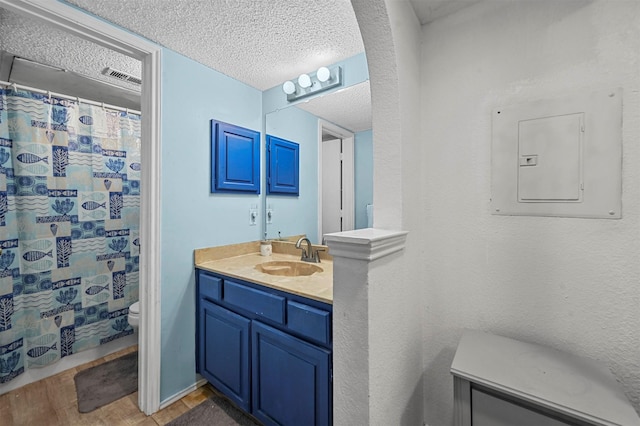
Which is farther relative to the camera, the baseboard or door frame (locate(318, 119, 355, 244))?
door frame (locate(318, 119, 355, 244))

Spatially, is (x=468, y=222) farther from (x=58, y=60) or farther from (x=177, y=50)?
(x=58, y=60)

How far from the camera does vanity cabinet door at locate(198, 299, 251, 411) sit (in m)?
1.45

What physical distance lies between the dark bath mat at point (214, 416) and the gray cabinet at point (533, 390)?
123cm

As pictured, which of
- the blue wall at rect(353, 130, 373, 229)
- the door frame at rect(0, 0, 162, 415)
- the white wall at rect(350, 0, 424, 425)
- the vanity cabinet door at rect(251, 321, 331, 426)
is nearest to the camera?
Answer: the white wall at rect(350, 0, 424, 425)

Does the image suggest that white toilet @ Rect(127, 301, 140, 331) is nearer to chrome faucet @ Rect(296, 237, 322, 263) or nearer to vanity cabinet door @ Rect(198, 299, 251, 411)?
vanity cabinet door @ Rect(198, 299, 251, 411)

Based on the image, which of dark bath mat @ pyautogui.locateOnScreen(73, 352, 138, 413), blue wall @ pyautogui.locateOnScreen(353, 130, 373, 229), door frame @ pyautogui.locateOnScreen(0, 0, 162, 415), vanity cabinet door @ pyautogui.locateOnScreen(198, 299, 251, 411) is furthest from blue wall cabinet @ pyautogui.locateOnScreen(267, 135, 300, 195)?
dark bath mat @ pyautogui.locateOnScreen(73, 352, 138, 413)

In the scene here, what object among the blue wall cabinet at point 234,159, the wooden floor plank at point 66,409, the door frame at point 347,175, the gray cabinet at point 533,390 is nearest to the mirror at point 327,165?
the door frame at point 347,175

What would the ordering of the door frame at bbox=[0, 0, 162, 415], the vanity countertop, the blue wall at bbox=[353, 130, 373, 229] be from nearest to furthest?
the vanity countertop, the door frame at bbox=[0, 0, 162, 415], the blue wall at bbox=[353, 130, 373, 229]

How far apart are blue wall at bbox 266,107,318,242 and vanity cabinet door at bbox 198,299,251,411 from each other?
817 millimetres

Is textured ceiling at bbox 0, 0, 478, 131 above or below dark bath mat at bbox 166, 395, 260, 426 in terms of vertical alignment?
above

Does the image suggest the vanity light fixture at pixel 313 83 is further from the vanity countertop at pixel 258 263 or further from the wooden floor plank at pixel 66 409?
the wooden floor plank at pixel 66 409

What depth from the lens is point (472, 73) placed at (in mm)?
1200

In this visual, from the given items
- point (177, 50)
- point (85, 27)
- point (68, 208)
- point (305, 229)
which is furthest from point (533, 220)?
point (68, 208)

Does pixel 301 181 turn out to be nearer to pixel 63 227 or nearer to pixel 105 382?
pixel 63 227
